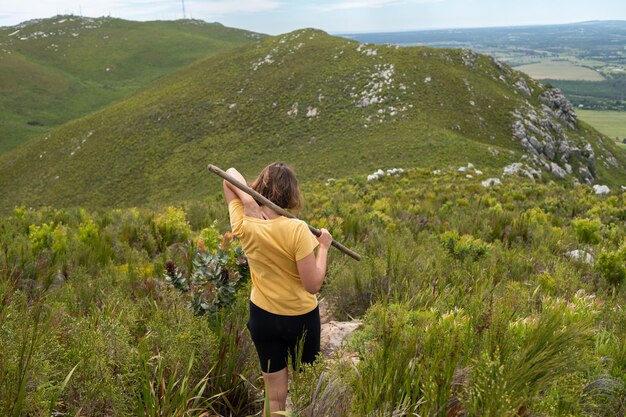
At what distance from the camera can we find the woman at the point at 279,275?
2.58m

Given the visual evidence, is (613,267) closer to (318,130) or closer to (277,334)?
(277,334)

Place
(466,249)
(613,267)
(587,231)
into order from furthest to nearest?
(587,231)
(466,249)
(613,267)

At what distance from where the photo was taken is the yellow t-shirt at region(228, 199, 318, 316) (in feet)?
8.38

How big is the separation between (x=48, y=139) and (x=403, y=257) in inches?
2167

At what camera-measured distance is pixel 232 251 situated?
10.7 ft

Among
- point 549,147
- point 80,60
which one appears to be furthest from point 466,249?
point 80,60

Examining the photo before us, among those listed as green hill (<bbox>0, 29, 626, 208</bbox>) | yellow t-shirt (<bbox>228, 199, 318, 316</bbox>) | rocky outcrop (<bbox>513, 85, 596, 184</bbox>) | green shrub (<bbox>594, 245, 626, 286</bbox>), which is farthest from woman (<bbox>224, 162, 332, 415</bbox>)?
rocky outcrop (<bbox>513, 85, 596, 184</bbox>)

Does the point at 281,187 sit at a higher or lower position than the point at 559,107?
higher

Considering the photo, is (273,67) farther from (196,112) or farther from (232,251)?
(232,251)

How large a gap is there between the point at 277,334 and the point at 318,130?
121 ft

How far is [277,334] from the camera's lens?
273 centimetres

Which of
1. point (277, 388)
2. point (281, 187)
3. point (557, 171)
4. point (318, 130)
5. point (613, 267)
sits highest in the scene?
point (281, 187)

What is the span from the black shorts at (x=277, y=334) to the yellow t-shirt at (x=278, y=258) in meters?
0.05

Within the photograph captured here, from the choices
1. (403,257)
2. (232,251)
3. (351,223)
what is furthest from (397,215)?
(232,251)
